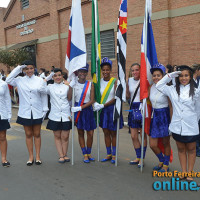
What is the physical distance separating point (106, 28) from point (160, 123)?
903 cm

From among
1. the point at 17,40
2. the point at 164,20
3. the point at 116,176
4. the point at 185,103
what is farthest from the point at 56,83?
the point at 17,40

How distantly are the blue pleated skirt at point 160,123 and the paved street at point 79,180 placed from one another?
28.3 inches

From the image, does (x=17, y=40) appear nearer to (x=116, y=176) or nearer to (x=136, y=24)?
(x=136, y=24)

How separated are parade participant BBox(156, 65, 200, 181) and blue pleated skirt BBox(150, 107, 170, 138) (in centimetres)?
20

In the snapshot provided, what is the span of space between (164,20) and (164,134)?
704cm

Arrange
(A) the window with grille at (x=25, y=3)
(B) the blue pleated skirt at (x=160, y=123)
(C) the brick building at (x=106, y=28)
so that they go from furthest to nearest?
(A) the window with grille at (x=25, y=3) < (C) the brick building at (x=106, y=28) < (B) the blue pleated skirt at (x=160, y=123)

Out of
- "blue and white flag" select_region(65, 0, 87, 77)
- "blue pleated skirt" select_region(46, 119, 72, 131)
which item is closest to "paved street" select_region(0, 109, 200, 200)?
"blue pleated skirt" select_region(46, 119, 72, 131)

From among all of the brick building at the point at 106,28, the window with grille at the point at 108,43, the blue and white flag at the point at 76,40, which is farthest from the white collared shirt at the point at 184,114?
the window with grille at the point at 108,43

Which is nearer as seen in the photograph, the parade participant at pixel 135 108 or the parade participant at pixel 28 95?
the parade participant at pixel 135 108

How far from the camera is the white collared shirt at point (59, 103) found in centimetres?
Result: 442

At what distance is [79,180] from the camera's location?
3.76 m

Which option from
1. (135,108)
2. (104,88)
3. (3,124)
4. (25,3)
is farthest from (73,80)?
(25,3)

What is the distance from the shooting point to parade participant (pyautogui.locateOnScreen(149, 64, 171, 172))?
373 centimetres

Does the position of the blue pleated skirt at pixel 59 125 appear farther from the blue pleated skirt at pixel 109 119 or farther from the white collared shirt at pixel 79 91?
the blue pleated skirt at pixel 109 119
